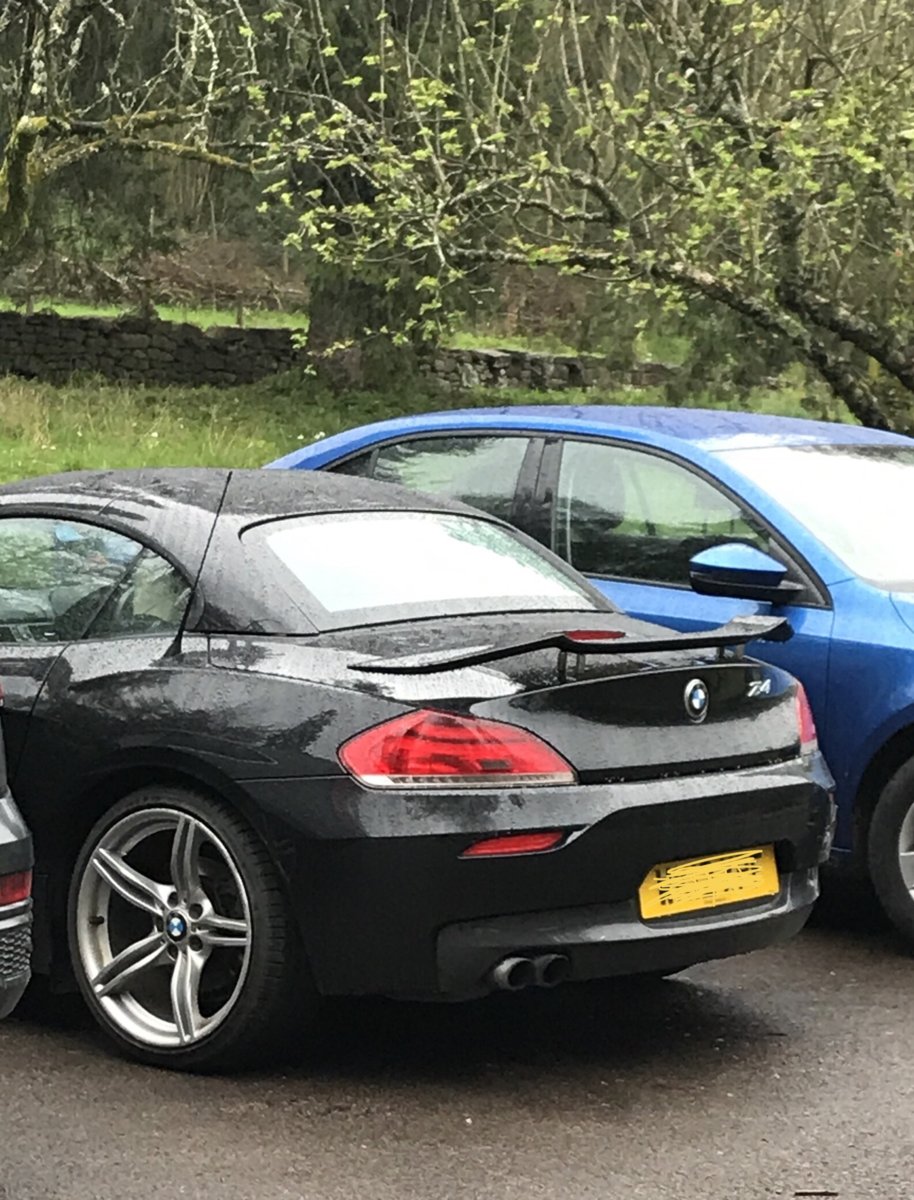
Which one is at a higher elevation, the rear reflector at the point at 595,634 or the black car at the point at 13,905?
the rear reflector at the point at 595,634

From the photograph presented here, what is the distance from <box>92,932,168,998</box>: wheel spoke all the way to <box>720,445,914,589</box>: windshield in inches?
106

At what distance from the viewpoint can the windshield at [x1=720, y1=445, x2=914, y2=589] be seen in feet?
21.2

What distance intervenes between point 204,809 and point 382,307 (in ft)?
69.9

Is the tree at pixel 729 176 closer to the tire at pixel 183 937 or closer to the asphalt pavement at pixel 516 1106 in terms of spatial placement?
the asphalt pavement at pixel 516 1106

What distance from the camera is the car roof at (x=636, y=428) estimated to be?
7.04 metres

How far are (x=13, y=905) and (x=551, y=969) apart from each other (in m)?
1.36

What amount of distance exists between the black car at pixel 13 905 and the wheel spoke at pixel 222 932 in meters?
0.88

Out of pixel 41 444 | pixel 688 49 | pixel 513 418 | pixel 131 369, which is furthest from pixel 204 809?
pixel 131 369

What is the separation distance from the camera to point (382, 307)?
84.0ft

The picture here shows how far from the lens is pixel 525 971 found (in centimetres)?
454

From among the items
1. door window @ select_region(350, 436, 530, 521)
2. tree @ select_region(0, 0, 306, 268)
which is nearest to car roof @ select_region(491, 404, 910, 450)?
door window @ select_region(350, 436, 530, 521)

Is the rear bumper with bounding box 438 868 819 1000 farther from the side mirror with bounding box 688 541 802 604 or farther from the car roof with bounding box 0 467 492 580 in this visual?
the side mirror with bounding box 688 541 802 604

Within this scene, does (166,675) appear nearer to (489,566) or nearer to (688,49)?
(489,566)

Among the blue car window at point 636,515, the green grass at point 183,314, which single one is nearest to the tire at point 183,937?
the blue car window at point 636,515
